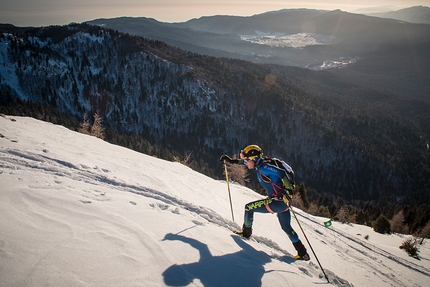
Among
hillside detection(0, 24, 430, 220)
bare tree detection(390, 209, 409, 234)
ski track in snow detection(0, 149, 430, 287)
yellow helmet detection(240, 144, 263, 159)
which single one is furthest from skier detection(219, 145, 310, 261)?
hillside detection(0, 24, 430, 220)

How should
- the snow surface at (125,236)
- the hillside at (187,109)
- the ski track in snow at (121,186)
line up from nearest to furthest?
the snow surface at (125,236), the ski track in snow at (121,186), the hillside at (187,109)

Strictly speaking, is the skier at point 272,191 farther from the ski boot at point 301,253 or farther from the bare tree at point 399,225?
the bare tree at point 399,225

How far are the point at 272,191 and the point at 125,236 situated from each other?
4.70 m

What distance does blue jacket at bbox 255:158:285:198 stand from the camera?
8.09 meters

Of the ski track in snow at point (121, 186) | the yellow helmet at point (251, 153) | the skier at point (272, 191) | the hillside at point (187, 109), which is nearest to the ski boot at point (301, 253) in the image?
the skier at point (272, 191)

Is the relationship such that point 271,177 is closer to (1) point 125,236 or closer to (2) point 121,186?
(1) point 125,236

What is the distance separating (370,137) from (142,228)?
210 metres

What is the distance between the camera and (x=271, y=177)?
8180mm

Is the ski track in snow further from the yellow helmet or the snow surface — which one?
Answer: the yellow helmet

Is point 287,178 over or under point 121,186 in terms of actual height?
over

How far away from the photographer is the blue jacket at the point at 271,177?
809cm

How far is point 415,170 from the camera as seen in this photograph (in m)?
150

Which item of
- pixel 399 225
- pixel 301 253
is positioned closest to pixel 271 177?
pixel 301 253

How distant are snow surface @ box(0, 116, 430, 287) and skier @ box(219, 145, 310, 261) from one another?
0.69 m
